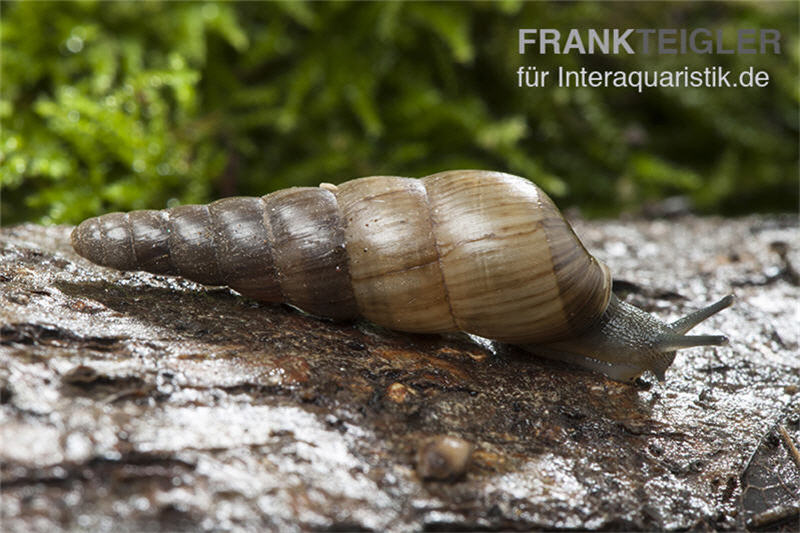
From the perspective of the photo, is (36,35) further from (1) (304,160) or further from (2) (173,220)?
(2) (173,220)

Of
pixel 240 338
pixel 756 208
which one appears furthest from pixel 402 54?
pixel 240 338

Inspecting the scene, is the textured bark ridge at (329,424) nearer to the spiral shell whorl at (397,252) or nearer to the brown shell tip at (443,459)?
the brown shell tip at (443,459)

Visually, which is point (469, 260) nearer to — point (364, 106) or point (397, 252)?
point (397, 252)

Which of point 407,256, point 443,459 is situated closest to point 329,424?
point 443,459

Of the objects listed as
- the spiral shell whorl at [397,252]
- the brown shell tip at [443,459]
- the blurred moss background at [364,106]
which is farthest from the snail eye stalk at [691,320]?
the blurred moss background at [364,106]

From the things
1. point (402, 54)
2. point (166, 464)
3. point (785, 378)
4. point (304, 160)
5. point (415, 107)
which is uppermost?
point (402, 54)
